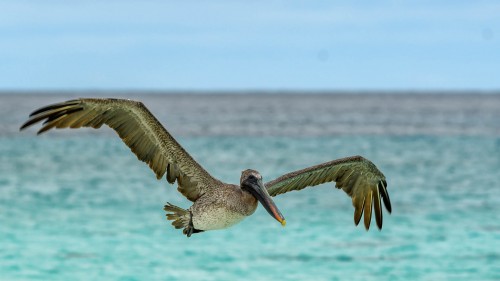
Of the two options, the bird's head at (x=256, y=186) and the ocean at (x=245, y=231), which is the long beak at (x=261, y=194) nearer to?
the bird's head at (x=256, y=186)

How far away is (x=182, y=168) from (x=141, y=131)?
0.57m

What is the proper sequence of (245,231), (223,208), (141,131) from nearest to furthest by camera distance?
(223,208)
(141,131)
(245,231)

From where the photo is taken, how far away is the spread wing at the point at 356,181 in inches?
399

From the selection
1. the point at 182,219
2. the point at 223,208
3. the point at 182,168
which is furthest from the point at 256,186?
the point at 182,168

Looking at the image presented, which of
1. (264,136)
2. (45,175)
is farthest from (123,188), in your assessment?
(264,136)

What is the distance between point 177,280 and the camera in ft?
47.3

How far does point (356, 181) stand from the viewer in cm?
1041

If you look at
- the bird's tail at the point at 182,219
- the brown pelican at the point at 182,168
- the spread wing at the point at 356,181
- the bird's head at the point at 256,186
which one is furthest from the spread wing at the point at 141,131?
the spread wing at the point at 356,181

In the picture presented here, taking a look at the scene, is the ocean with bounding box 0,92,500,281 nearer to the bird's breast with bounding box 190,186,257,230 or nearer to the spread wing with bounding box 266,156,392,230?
the spread wing with bounding box 266,156,392,230

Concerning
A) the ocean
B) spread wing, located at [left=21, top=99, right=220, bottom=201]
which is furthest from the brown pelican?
the ocean

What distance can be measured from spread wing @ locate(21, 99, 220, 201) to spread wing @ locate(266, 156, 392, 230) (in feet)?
3.27

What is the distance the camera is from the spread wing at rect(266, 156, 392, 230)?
33.3ft

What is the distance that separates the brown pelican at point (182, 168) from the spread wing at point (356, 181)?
1cm

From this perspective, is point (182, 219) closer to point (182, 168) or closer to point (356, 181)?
point (182, 168)
